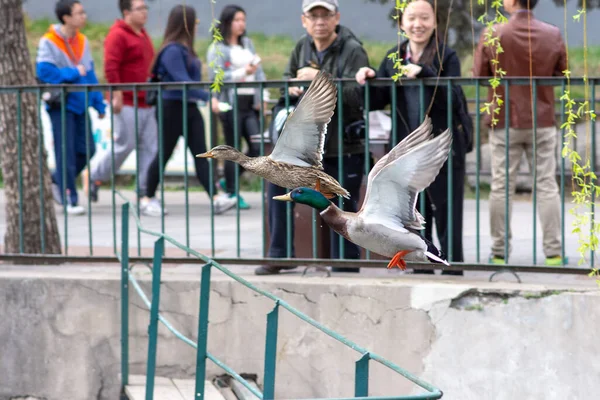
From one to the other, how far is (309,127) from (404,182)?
0.47ft

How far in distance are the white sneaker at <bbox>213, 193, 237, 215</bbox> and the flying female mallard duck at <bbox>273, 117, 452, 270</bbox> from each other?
9.44m

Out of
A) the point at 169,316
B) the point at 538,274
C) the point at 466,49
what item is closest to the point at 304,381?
the point at 169,316

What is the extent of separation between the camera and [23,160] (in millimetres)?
7613

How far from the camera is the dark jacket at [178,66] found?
15.8 ft

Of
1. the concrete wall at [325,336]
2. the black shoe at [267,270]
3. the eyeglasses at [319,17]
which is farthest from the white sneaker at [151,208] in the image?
the eyeglasses at [319,17]

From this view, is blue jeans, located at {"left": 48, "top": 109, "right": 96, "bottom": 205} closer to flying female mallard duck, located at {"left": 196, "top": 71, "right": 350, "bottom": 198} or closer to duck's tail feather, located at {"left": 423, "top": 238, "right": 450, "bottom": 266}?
flying female mallard duck, located at {"left": 196, "top": 71, "right": 350, "bottom": 198}

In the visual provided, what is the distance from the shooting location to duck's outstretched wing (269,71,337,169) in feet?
3.62

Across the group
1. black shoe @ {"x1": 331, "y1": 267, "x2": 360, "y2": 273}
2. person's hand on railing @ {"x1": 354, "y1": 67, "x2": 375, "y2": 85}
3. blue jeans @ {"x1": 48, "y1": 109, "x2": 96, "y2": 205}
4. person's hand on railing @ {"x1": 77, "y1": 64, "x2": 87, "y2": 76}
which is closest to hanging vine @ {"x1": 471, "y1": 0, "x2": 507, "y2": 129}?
person's hand on railing @ {"x1": 354, "y1": 67, "x2": 375, "y2": 85}

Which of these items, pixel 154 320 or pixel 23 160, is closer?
pixel 154 320

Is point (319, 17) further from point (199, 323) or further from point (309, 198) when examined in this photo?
point (199, 323)

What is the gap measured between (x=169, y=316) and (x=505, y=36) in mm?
2744

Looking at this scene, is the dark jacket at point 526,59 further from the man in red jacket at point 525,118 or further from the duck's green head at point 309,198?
the duck's green head at point 309,198

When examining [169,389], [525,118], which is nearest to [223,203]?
[169,389]

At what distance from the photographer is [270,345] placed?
4.64 m
